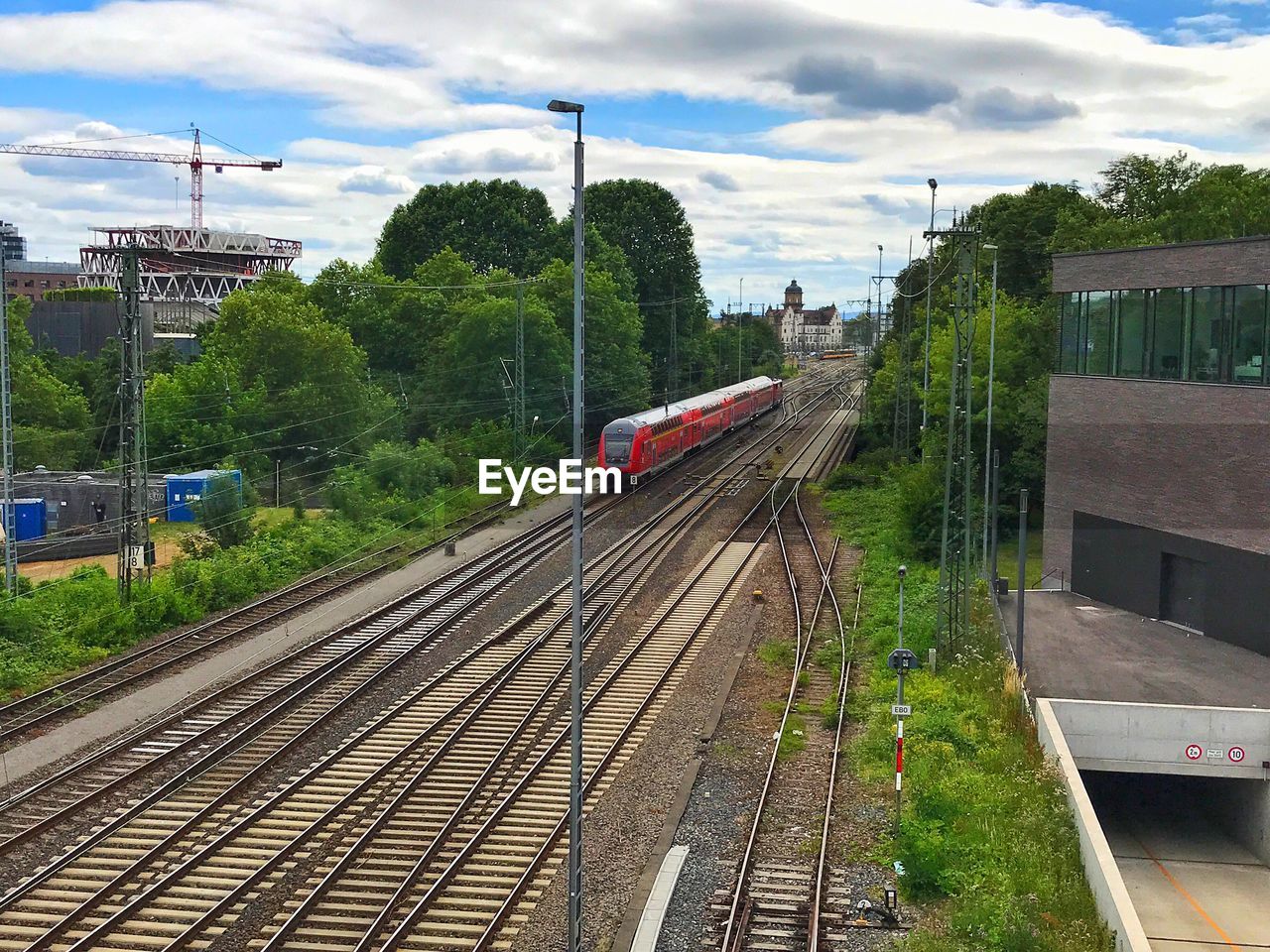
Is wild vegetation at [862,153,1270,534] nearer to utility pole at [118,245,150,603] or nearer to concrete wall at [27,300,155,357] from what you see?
utility pole at [118,245,150,603]

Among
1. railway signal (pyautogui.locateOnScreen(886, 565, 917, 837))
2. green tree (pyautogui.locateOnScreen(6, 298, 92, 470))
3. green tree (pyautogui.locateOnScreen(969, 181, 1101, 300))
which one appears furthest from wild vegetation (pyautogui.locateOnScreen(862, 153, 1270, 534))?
green tree (pyautogui.locateOnScreen(6, 298, 92, 470))

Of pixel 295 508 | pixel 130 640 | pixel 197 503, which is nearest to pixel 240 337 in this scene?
pixel 295 508

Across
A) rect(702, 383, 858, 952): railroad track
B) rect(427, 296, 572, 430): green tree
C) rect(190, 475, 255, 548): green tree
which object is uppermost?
rect(427, 296, 572, 430): green tree

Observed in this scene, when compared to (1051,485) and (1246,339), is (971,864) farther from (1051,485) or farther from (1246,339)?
(1051,485)

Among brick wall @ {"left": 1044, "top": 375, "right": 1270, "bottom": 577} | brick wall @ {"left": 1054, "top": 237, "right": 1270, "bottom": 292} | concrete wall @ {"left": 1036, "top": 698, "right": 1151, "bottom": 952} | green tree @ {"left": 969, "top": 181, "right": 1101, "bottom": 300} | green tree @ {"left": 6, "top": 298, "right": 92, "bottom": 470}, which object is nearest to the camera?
concrete wall @ {"left": 1036, "top": 698, "right": 1151, "bottom": 952}

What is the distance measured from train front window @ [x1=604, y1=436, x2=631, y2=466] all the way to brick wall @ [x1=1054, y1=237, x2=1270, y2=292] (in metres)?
19.1

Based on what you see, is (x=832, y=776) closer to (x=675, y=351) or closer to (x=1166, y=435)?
(x=1166, y=435)

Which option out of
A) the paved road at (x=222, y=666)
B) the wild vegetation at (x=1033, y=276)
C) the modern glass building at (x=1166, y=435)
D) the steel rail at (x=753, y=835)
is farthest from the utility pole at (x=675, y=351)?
the steel rail at (x=753, y=835)

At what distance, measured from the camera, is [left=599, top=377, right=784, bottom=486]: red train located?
45469 millimetres

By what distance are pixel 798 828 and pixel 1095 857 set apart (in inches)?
141

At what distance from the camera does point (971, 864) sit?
14531 mm

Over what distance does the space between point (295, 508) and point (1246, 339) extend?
27581mm

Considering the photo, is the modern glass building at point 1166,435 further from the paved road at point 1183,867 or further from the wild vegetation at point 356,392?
the wild vegetation at point 356,392

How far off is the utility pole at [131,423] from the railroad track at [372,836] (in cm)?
766
